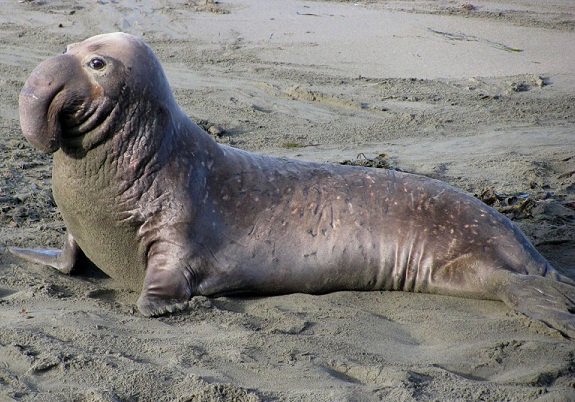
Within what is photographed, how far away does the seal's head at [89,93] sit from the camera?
14.3 feet

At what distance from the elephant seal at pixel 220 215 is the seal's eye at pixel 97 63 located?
0.01 meters

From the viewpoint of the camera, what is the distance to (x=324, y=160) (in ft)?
25.8

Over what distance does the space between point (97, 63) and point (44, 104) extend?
0.37 metres

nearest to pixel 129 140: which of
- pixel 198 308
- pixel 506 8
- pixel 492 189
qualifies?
pixel 198 308

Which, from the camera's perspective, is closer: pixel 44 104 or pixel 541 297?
pixel 44 104

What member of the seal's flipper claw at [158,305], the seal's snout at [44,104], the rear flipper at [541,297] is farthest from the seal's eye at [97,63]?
the rear flipper at [541,297]

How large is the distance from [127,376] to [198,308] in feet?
3.76

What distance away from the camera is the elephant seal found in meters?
4.52

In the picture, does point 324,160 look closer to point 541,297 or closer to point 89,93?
point 541,297

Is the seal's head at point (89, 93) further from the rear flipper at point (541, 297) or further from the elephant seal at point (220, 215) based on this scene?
the rear flipper at point (541, 297)

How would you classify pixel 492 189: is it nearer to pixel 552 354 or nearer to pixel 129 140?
pixel 552 354

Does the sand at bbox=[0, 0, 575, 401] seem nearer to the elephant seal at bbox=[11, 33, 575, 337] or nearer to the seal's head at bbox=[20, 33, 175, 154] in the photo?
the elephant seal at bbox=[11, 33, 575, 337]

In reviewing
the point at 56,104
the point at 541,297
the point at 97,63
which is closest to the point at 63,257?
the point at 56,104

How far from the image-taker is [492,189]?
6.84 m
